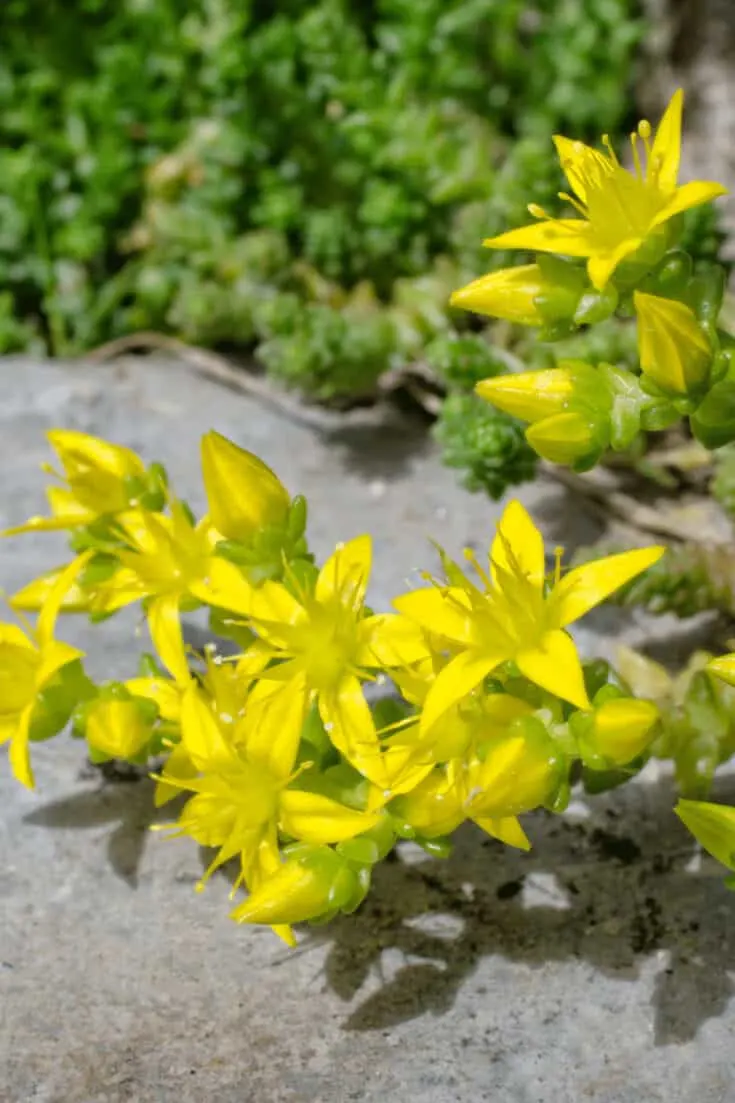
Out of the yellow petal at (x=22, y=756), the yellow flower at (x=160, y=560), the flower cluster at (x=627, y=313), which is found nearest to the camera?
the flower cluster at (x=627, y=313)

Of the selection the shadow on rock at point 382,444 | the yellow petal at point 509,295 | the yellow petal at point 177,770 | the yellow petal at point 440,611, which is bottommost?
the shadow on rock at point 382,444

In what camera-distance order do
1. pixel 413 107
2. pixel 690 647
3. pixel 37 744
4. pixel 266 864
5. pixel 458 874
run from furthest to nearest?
pixel 413 107 < pixel 690 647 < pixel 37 744 < pixel 458 874 < pixel 266 864

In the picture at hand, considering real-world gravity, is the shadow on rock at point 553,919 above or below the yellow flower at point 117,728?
below

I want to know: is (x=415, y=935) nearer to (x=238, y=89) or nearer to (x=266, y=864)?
(x=266, y=864)

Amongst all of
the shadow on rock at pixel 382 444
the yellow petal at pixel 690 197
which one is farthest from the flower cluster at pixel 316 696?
the shadow on rock at pixel 382 444

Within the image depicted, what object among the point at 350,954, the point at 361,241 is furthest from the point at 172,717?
the point at 361,241

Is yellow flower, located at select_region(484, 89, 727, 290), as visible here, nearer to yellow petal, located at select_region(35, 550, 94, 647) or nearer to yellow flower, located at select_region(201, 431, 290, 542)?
yellow flower, located at select_region(201, 431, 290, 542)

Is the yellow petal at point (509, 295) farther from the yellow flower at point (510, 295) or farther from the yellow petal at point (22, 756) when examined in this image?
the yellow petal at point (22, 756)

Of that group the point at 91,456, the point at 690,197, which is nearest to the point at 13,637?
the point at 91,456
